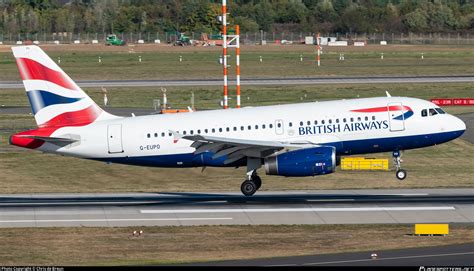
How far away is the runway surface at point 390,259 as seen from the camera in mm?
34562

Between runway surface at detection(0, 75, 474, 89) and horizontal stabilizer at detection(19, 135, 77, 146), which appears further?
runway surface at detection(0, 75, 474, 89)

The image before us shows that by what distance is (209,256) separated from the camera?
36.8 meters

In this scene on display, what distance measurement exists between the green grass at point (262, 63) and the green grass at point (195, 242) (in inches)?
3572

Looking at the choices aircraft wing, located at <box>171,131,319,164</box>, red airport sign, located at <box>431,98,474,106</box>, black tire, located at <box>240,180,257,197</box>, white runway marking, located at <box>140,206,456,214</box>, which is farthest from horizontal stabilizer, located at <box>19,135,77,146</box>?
red airport sign, located at <box>431,98,474,106</box>

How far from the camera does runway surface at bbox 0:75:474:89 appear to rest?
391 feet

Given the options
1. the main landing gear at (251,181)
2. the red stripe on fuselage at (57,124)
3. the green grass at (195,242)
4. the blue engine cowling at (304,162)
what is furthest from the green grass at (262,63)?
the green grass at (195,242)

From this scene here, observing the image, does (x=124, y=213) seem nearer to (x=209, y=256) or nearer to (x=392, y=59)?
(x=209, y=256)

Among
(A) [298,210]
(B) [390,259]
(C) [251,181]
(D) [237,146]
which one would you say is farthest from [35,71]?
(B) [390,259]

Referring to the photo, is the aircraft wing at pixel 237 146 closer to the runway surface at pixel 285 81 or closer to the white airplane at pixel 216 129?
the white airplane at pixel 216 129

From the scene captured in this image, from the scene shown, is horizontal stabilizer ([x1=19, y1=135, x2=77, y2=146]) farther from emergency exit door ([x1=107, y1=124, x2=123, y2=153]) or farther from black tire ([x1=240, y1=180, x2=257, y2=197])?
black tire ([x1=240, y1=180, x2=257, y2=197])

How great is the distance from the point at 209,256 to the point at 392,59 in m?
126

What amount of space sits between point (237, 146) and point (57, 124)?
9.30m

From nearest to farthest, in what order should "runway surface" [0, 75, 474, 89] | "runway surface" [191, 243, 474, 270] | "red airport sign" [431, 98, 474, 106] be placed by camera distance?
1. "runway surface" [191, 243, 474, 270]
2. "red airport sign" [431, 98, 474, 106]
3. "runway surface" [0, 75, 474, 89]

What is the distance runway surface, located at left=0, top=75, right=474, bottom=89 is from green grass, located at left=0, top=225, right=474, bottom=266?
76.7 m
